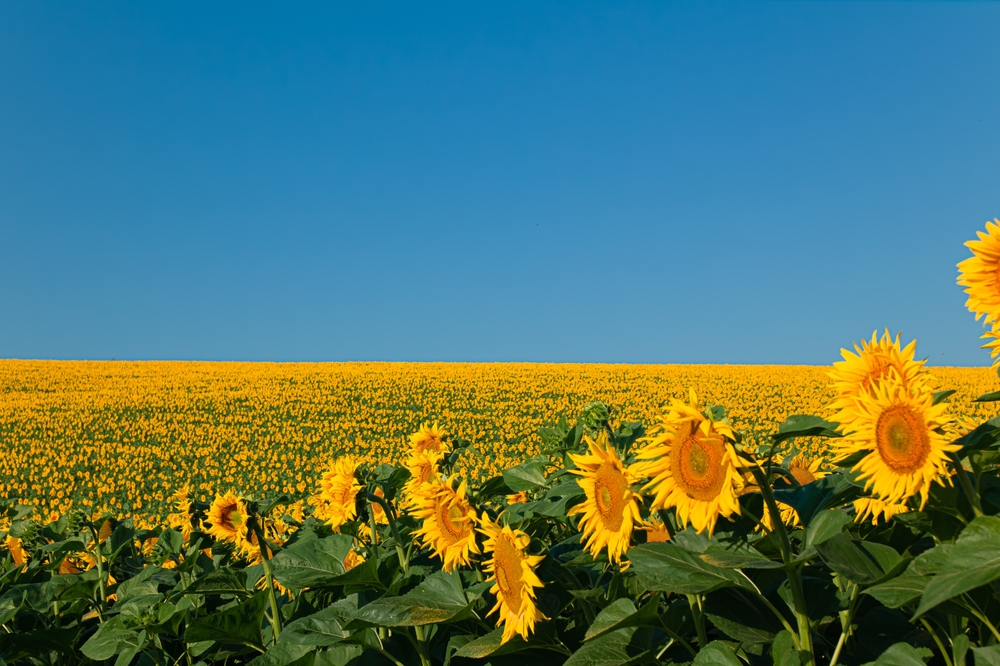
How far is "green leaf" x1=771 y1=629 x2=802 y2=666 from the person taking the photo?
64.2 inches

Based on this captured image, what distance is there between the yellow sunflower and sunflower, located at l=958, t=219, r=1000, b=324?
1.37m

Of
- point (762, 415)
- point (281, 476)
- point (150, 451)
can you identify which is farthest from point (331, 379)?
point (762, 415)

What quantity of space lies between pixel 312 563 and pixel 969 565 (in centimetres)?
181

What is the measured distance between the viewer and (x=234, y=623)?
246 cm

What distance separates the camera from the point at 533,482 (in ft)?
8.50

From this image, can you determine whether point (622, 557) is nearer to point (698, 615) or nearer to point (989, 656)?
point (698, 615)

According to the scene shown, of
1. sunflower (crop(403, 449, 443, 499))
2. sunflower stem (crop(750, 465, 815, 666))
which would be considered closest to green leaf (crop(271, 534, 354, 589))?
sunflower (crop(403, 449, 443, 499))

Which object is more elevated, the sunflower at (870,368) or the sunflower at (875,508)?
the sunflower at (870,368)

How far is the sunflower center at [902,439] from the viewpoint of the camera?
1.54m

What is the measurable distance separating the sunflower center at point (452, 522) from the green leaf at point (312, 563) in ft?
1.18

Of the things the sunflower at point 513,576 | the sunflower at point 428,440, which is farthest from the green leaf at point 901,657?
the sunflower at point 428,440

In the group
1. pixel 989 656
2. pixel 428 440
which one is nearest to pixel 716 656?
pixel 989 656

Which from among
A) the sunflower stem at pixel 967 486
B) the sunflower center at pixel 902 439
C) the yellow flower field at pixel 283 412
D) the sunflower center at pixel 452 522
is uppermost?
the sunflower center at pixel 902 439

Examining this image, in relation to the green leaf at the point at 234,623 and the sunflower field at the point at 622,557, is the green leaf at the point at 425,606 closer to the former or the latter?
the sunflower field at the point at 622,557
